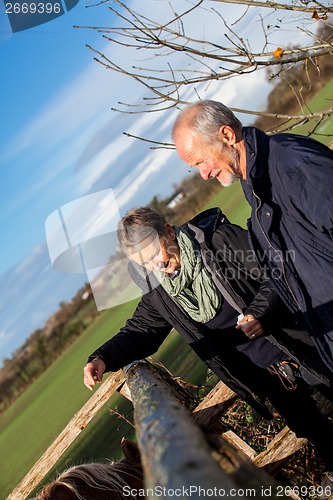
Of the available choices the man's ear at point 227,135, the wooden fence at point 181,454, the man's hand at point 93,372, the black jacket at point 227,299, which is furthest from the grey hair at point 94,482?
the man's ear at point 227,135

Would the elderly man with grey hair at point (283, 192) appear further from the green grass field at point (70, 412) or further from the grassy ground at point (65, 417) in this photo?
the green grass field at point (70, 412)

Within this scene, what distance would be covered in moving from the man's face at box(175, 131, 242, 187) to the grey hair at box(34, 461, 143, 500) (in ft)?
4.08

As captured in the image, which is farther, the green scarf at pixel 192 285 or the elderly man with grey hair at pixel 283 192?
the green scarf at pixel 192 285

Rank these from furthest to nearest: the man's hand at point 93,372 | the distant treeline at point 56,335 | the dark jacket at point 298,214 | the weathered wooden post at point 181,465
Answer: the distant treeline at point 56,335 → the man's hand at point 93,372 → the dark jacket at point 298,214 → the weathered wooden post at point 181,465

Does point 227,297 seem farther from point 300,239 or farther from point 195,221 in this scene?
point 300,239

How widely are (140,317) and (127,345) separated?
0.58 ft

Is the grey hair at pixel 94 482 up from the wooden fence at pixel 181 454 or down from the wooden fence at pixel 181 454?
down

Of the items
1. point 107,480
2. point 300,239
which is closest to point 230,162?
point 300,239

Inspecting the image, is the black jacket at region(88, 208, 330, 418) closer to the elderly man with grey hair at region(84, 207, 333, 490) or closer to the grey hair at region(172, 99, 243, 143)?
the elderly man with grey hair at region(84, 207, 333, 490)

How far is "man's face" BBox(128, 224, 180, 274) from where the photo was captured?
271 centimetres

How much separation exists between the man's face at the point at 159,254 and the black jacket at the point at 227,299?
0.11m

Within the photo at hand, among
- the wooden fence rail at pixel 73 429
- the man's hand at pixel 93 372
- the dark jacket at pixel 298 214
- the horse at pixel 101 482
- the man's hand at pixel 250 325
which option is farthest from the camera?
the wooden fence rail at pixel 73 429

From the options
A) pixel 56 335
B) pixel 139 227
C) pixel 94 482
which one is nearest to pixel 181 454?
pixel 94 482

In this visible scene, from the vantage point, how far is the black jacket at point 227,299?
2688 mm
